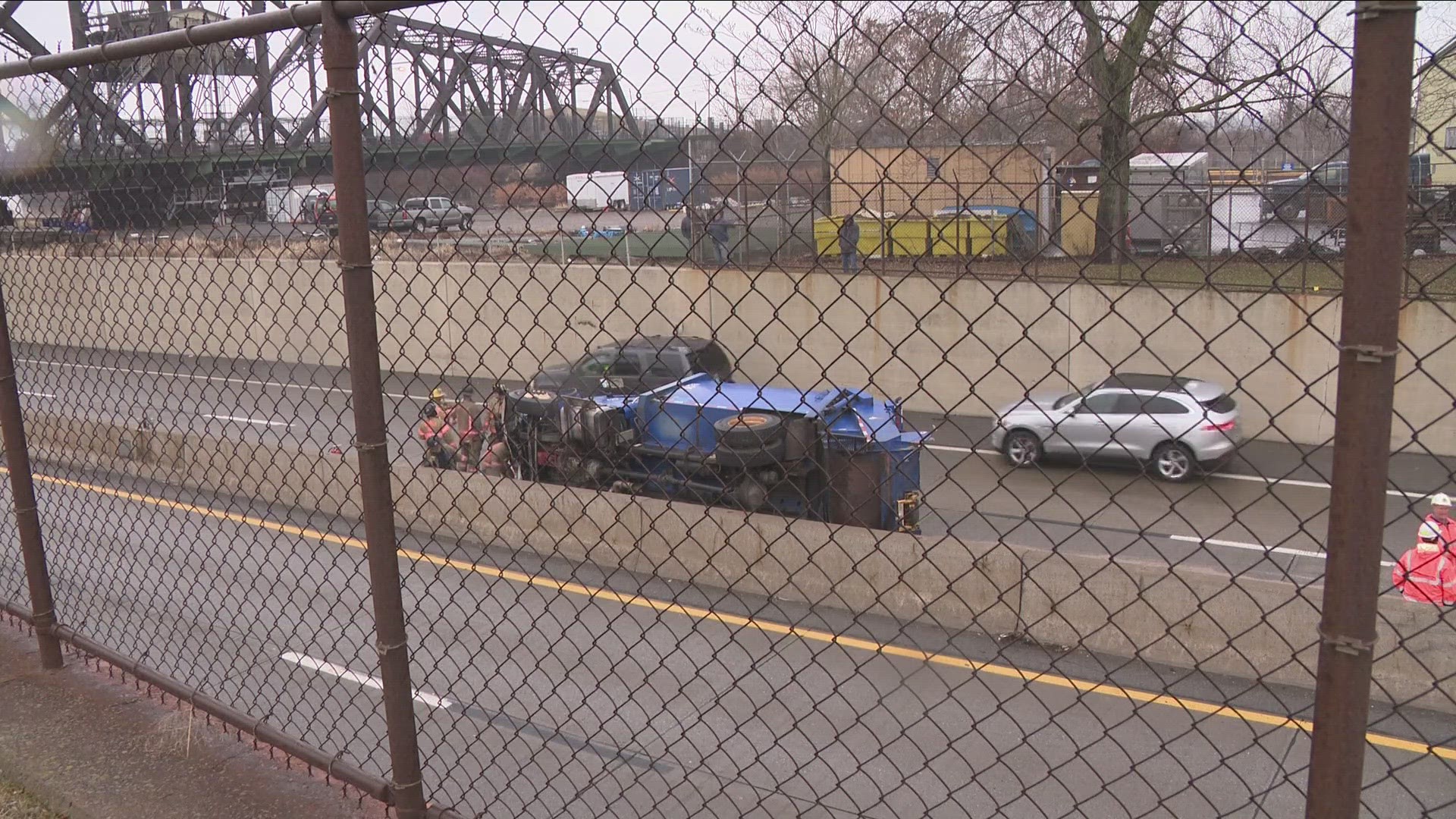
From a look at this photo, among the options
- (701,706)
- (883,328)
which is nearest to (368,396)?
(701,706)

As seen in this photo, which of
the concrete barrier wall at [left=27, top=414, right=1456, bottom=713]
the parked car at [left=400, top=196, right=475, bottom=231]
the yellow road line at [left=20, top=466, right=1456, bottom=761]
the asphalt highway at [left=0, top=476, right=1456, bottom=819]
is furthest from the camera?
the concrete barrier wall at [left=27, top=414, right=1456, bottom=713]

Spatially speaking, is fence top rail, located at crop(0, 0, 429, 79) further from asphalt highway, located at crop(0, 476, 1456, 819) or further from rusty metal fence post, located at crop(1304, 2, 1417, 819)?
asphalt highway, located at crop(0, 476, 1456, 819)

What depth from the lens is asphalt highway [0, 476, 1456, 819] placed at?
19.4ft

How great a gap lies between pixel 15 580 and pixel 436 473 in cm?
412

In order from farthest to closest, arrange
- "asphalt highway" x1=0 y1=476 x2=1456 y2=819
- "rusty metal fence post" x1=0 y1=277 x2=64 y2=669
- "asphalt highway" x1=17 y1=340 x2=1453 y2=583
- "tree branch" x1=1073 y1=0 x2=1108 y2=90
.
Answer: "asphalt highway" x1=17 y1=340 x2=1453 y2=583, "asphalt highway" x1=0 y1=476 x2=1456 y2=819, "rusty metal fence post" x1=0 y1=277 x2=64 y2=669, "tree branch" x1=1073 y1=0 x2=1108 y2=90

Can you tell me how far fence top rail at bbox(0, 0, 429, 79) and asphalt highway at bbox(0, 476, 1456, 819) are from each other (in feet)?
6.65

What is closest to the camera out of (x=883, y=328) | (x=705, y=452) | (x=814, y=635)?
(x=814, y=635)

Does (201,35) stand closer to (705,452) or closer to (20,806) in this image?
(20,806)

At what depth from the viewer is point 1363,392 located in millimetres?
1518

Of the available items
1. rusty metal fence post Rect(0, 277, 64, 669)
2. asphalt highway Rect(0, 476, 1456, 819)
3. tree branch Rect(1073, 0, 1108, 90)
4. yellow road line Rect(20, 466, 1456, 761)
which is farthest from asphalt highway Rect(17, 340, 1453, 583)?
tree branch Rect(1073, 0, 1108, 90)

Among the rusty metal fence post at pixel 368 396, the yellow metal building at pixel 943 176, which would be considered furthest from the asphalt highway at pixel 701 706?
the yellow metal building at pixel 943 176

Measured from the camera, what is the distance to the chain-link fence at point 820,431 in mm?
2066

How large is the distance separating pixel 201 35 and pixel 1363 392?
116 inches

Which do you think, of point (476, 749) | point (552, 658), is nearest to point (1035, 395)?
point (552, 658)
